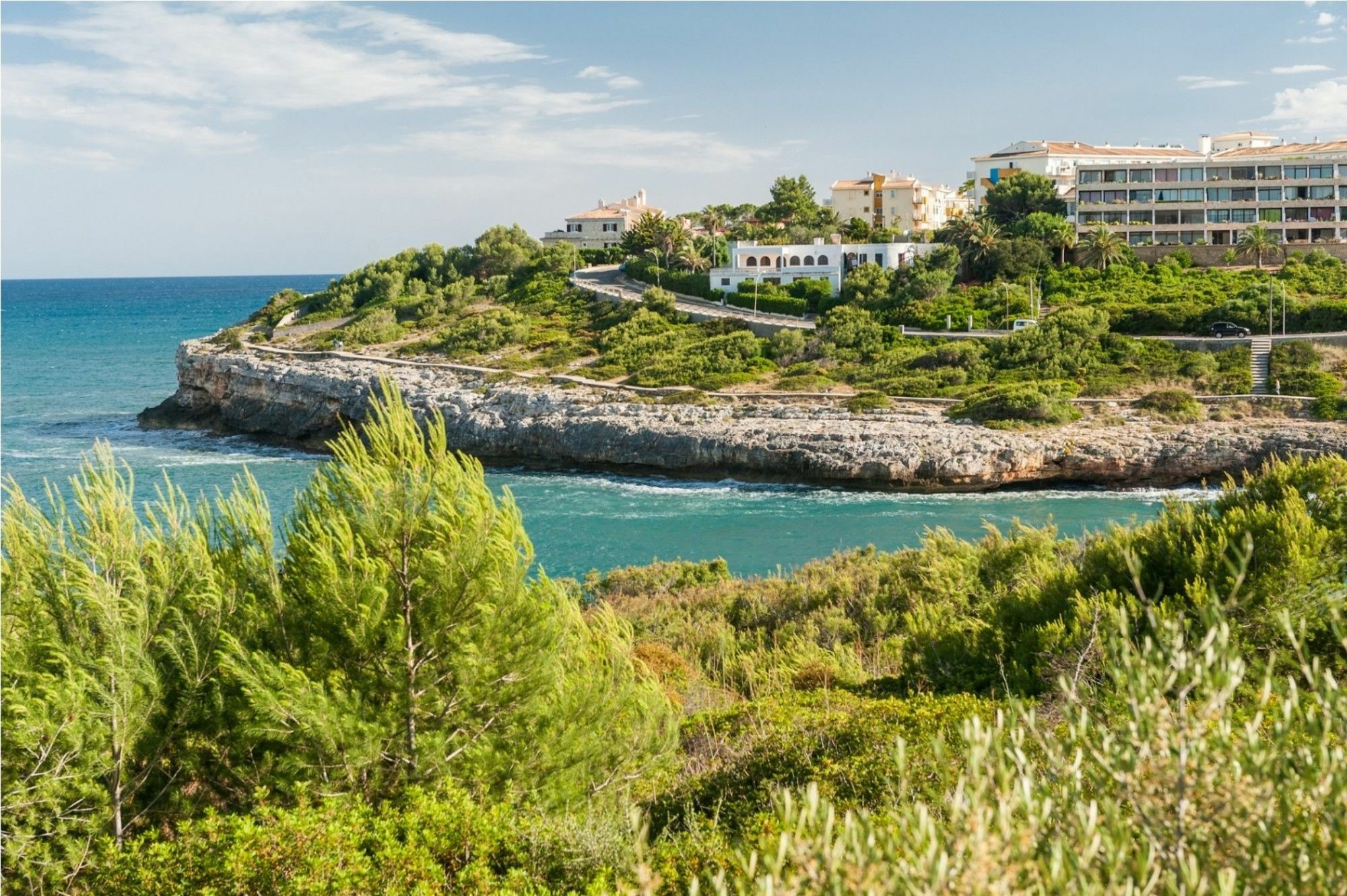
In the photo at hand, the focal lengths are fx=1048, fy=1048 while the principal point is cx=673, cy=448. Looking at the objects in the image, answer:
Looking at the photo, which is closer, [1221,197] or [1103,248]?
[1103,248]

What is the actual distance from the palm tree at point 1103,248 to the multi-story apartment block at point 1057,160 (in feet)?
21.1

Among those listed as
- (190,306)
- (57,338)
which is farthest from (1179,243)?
(190,306)

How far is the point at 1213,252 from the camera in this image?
61188mm

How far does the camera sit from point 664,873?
692 cm

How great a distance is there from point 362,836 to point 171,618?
2966 mm

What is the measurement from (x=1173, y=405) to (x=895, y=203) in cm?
4357

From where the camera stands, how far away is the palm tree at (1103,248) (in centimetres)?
5966

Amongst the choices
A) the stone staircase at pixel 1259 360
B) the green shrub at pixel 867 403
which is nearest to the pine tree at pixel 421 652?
the green shrub at pixel 867 403

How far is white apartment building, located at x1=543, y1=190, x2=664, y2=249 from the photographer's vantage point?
295ft

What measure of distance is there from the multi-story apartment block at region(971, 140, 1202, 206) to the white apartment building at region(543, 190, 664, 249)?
28.4m

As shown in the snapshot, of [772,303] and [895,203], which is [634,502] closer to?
[772,303]

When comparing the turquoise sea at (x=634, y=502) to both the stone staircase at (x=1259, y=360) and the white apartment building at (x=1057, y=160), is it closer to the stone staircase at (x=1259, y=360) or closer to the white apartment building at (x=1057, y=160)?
the stone staircase at (x=1259, y=360)

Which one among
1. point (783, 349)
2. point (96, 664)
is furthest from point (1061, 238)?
point (96, 664)

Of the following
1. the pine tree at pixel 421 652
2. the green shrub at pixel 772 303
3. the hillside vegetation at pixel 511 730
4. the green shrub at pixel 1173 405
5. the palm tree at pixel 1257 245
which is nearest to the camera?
the hillside vegetation at pixel 511 730
